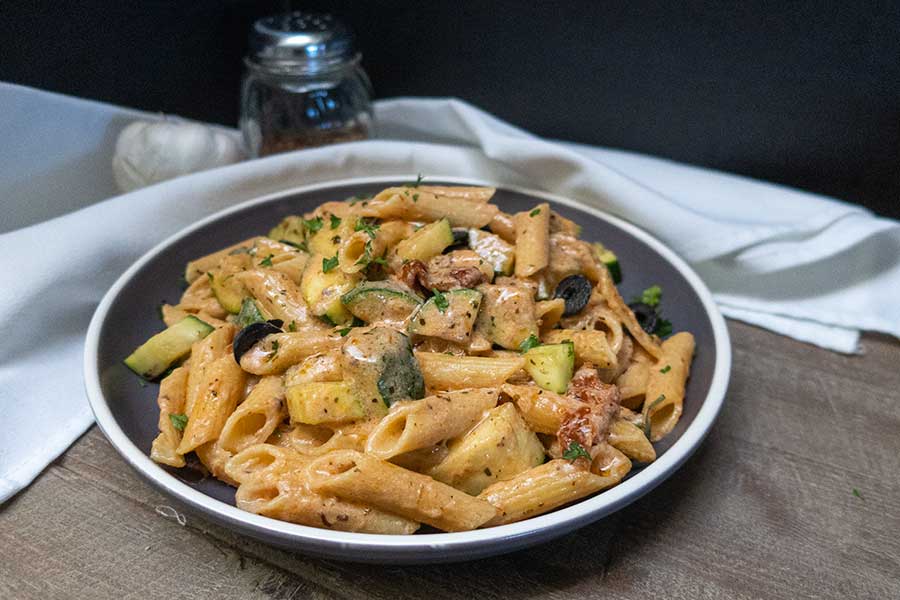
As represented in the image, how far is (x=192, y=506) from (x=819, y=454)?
1.74m

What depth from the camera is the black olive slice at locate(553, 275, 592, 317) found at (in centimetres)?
236

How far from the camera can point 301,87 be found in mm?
3361

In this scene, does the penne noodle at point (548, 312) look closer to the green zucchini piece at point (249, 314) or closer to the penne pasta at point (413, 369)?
the penne pasta at point (413, 369)

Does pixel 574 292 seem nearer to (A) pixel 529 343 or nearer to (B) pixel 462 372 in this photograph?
(A) pixel 529 343

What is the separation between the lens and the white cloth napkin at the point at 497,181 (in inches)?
96.5

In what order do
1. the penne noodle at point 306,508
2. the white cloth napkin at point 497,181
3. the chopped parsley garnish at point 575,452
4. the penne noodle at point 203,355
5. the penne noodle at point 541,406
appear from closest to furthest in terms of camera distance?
the penne noodle at point 306,508
the chopped parsley garnish at point 575,452
the penne noodle at point 541,406
the penne noodle at point 203,355
the white cloth napkin at point 497,181

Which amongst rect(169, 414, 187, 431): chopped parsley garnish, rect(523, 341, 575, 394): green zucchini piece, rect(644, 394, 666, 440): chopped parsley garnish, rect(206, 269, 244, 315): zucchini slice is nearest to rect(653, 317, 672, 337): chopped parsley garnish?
rect(644, 394, 666, 440): chopped parsley garnish

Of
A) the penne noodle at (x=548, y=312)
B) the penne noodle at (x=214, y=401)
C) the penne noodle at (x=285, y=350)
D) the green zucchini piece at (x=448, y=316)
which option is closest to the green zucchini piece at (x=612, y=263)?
the penne noodle at (x=548, y=312)

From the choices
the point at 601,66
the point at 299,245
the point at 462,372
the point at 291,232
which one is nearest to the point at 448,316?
the point at 462,372

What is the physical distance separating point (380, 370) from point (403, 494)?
1.05ft

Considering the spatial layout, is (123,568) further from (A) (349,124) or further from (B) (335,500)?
(A) (349,124)

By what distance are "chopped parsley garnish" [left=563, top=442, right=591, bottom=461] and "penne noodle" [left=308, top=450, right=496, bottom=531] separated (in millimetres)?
232

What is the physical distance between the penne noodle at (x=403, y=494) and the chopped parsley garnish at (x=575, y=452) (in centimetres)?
23

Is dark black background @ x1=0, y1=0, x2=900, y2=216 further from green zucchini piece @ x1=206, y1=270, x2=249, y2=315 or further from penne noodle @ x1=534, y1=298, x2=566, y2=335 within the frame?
penne noodle @ x1=534, y1=298, x2=566, y2=335
